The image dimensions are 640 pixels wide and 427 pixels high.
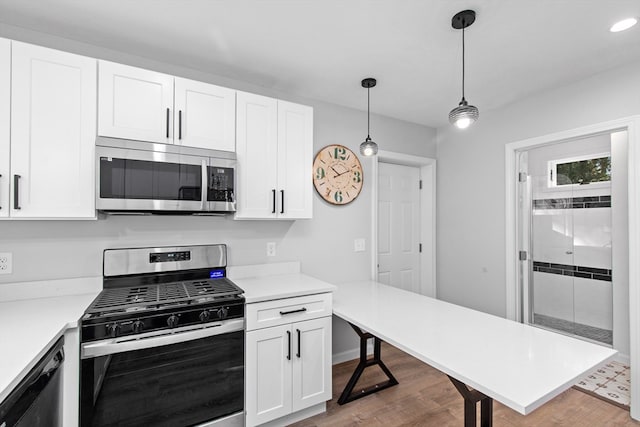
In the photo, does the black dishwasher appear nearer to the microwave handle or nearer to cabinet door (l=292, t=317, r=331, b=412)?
the microwave handle

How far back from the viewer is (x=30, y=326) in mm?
1422

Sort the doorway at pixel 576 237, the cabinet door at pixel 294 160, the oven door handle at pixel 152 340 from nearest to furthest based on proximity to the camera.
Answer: the oven door handle at pixel 152 340 → the cabinet door at pixel 294 160 → the doorway at pixel 576 237

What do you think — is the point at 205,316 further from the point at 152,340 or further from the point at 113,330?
the point at 113,330

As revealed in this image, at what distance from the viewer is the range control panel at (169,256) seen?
2.16 metres

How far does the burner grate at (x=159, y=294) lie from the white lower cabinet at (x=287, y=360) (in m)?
0.29

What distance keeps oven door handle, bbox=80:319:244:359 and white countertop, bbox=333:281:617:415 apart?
0.75 m

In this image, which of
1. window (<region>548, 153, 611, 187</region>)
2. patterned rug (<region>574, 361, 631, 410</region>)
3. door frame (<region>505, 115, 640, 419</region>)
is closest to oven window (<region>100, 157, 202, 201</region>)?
door frame (<region>505, 115, 640, 419</region>)

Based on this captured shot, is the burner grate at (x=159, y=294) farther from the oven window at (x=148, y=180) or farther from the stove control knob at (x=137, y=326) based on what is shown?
the oven window at (x=148, y=180)

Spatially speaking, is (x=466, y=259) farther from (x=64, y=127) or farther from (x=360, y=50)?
(x=64, y=127)

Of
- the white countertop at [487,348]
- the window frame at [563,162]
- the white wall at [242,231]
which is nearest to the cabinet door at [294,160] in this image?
the white wall at [242,231]

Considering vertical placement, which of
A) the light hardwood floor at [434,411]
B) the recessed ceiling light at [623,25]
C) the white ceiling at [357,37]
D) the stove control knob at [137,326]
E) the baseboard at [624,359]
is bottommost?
the light hardwood floor at [434,411]

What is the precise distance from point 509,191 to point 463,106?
1.71 metres

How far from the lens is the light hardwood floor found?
2.13 metres

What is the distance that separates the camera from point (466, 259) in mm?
3463
